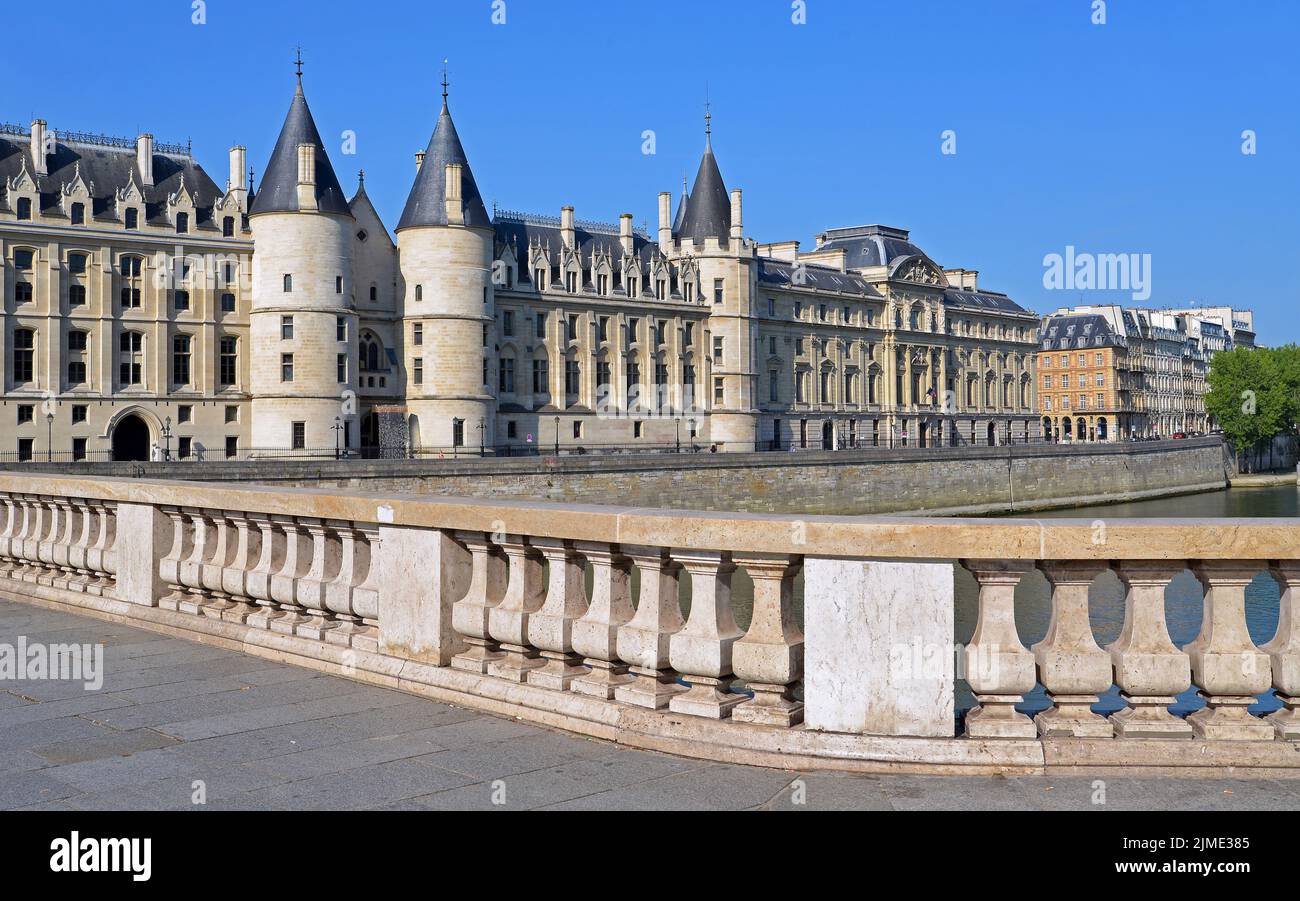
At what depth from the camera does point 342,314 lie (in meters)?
57.5

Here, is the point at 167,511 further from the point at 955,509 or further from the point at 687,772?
the point at 955,509

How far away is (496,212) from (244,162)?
14052 mm

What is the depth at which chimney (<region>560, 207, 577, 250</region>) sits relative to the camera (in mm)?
73062

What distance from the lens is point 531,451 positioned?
2657 inches

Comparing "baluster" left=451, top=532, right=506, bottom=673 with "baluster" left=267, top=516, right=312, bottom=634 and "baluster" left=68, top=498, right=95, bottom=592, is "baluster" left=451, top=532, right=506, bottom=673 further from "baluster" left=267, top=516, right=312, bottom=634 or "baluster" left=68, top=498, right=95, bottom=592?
"baluster" left=68, top=498, right=95, bottom=592

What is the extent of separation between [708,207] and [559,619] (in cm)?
7473

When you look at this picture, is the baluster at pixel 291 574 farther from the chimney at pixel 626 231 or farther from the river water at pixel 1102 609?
the chimney at pixel 626 231

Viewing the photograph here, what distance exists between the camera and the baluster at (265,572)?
7.41m

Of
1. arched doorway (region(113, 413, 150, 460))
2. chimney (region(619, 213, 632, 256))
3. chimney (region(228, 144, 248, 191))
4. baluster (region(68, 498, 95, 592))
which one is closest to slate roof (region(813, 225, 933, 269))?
chimney (region(619, 213, 632, 256))

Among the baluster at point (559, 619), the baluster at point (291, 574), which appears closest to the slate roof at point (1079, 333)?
the baluster at point (291, 574)

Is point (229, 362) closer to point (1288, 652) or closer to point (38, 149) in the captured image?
point (38, 149)

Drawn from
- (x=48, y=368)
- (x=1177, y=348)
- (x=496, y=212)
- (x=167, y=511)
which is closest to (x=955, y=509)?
(x=496, y=212)

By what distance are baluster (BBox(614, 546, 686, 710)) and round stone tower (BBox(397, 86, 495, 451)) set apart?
56196 mm

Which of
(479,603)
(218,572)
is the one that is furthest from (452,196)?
(479,603)
